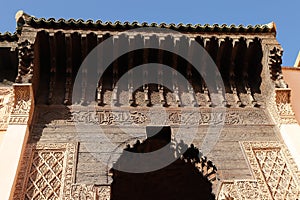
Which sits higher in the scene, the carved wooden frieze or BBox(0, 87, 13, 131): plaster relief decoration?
the carved wooden frieze

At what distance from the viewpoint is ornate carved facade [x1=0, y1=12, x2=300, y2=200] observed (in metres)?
4.35

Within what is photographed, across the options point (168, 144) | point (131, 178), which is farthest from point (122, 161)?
point (131, 178)

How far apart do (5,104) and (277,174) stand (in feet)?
11.2

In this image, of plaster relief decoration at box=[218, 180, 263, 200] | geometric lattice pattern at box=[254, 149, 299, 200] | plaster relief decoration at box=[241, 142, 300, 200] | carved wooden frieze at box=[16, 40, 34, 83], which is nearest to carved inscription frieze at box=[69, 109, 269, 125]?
plaster relief decoration at box=[241, 142, 300, 200]

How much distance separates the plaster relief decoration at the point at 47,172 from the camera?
13.2 feet

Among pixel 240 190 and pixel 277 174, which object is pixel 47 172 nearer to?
pixel 240 190

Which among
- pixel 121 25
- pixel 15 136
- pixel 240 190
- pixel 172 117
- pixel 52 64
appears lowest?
pixel 240 190

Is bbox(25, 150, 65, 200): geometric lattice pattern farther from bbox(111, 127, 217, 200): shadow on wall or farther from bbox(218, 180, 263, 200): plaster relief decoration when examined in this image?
bbox(218, 180, 263, 200): plaster relief decoration

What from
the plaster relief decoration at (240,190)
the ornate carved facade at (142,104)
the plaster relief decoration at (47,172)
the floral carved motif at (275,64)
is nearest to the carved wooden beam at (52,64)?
the ornate carved facade at (142,104)

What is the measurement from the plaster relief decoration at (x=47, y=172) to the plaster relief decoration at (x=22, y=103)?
0.39 meters

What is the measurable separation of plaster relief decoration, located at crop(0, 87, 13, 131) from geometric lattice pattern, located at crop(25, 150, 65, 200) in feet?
2.03

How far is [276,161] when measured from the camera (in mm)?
4562

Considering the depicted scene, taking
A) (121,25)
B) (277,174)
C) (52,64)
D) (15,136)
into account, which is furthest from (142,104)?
(277,174)

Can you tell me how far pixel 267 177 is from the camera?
4.38 metres
